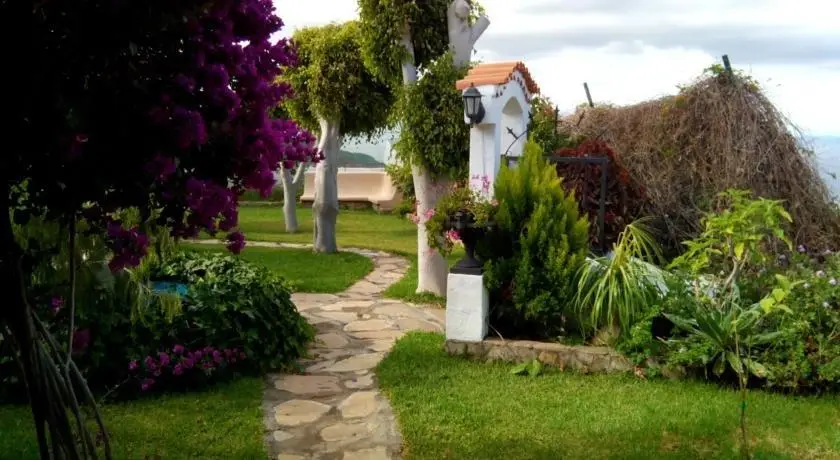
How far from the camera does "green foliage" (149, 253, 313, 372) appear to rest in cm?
504

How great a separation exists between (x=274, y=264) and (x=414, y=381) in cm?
573

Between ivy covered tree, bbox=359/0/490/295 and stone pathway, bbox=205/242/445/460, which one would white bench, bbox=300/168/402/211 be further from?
stone pathway, bbox=205/242/445/460

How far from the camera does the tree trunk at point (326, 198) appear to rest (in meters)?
11.5

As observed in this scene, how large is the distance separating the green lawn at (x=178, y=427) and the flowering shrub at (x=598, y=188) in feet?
12.3

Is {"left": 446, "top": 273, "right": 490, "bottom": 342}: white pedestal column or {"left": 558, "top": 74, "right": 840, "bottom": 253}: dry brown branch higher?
{"left": 558, "top": 74, "right": 840, "bottom": 253}: dry brown branch

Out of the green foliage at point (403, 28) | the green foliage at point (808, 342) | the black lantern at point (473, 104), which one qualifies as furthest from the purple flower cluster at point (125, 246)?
the green foliage at point (403, 28)

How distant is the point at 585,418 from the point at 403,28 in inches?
192

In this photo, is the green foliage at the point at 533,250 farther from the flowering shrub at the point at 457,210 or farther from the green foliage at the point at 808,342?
the green foliage at the point at 808,342

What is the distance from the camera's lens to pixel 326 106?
11156 mm

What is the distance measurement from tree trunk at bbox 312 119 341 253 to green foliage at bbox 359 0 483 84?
3.70 meters

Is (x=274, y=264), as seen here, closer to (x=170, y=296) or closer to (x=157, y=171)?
(x=170, y=296)

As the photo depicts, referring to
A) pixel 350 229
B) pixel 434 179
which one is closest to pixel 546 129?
pixel 434 179

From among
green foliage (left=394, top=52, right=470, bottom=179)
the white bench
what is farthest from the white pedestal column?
the white bench

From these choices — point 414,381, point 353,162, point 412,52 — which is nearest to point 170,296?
point 414,381
